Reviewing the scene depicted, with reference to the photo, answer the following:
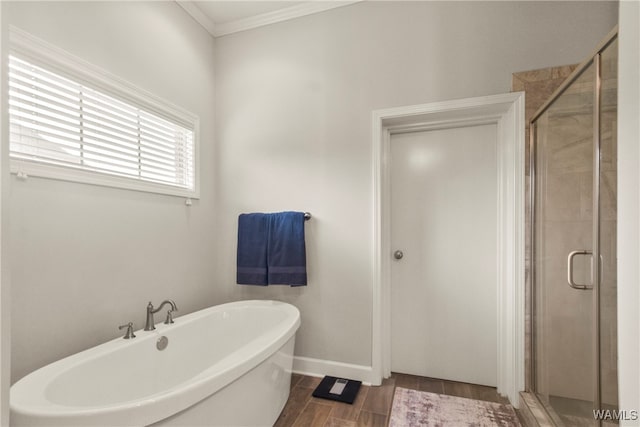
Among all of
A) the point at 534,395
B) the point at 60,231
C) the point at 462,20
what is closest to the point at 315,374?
the point at 534,395

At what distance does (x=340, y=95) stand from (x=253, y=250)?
1377 millimetres

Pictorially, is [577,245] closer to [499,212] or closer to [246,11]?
[499,212]

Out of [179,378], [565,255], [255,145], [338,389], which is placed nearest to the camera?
[565,255]

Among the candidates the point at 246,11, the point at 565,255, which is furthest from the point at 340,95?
the point at 565,255

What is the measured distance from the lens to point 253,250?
2379mm

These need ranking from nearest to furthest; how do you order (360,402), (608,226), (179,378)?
(608,226) → (179,378) → (360,402)

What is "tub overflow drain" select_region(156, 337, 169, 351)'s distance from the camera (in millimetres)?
1703

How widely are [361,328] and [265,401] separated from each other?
0.88 m

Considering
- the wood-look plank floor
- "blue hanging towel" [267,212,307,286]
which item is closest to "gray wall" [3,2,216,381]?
"blue hanging towel" [267,212,307,286]

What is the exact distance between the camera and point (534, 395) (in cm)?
180

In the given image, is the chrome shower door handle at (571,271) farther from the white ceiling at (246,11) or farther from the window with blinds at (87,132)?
the window with blinds at (87,132)

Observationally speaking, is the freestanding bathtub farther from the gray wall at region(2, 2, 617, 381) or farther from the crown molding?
the crown molding

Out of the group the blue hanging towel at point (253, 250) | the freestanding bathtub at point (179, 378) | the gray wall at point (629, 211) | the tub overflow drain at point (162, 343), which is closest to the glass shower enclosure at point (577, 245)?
the gray wall at point (629, 211)

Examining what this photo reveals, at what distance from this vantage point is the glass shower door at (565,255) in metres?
1.36
